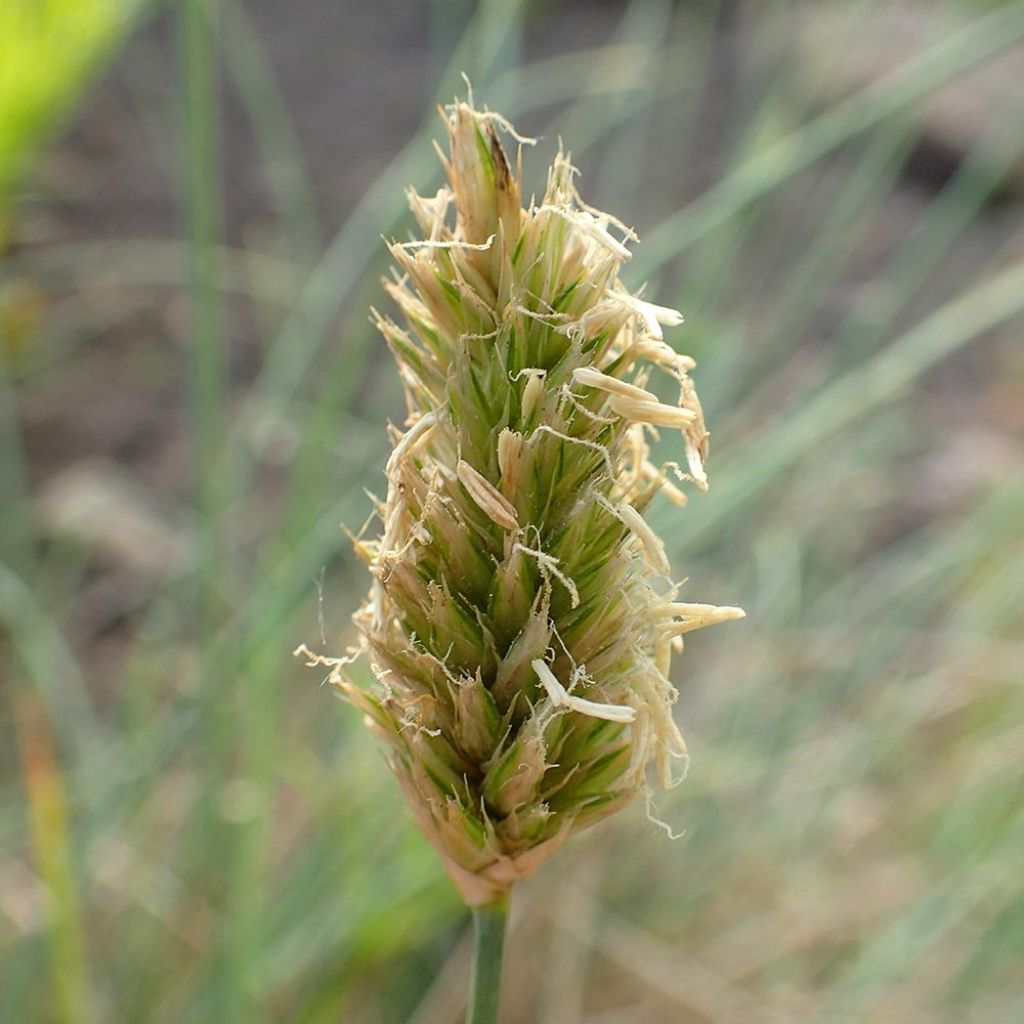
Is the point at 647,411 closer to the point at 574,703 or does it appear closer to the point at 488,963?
the point at 574,703

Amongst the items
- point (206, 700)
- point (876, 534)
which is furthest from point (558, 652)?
point (876, 534)

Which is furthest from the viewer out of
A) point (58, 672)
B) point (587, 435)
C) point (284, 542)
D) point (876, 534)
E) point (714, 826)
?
point (876, 534)

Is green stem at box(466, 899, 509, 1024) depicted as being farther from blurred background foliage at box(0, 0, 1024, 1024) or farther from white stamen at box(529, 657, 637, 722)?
blurred background foliage at box(0, 0, 1024, 1024)

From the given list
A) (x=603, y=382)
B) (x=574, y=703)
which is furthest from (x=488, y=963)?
(x=603, y=382)

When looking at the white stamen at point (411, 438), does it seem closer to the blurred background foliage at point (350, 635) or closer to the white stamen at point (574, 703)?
the white stamen at point (574, 703)

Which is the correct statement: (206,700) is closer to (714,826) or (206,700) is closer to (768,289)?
(714,826)

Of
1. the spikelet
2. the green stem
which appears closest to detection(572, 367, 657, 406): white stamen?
the spikelet

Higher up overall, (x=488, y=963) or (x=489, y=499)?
(x=489, y=499)
